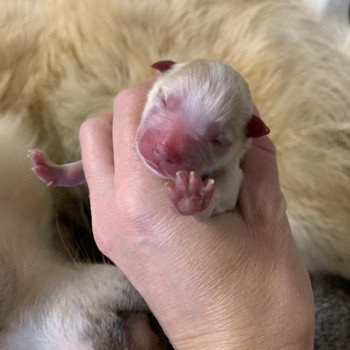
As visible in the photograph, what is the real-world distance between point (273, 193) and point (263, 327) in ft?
0.52

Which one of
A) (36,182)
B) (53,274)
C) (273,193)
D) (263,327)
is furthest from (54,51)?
(263,327)

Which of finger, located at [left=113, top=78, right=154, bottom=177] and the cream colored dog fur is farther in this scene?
the cream colored dog fur

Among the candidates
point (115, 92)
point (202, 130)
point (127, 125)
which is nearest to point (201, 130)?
point (202, 130)

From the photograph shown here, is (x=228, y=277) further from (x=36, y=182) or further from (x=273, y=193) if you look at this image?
(x=36, y=182)

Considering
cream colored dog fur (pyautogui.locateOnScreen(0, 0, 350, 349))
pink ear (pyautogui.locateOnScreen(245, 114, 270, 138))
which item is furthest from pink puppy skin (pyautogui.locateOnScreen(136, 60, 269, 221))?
cream colored dog fur (pyautogui.locateOnScreen(0, 0, 350, 349))

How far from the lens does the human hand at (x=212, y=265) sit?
0.78 m

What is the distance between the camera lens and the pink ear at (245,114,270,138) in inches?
31.5

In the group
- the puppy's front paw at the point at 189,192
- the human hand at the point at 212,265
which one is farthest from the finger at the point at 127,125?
the puppy's front paw at the point at 189,192

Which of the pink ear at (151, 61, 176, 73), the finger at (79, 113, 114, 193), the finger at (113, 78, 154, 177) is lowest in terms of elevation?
the finger at (79, 113, 114, 193)

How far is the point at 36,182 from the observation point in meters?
1.08

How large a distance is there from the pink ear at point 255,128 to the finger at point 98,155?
0.58 ft

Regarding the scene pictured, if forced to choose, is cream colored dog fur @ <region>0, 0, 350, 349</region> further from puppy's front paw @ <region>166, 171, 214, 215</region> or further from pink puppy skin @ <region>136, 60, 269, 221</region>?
puppy's front paw @ <region>166, 171, 214, 215</region>

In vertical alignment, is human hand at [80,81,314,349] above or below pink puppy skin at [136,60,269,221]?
below

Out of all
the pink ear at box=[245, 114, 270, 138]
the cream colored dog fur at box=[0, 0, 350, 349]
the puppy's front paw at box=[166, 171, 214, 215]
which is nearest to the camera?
the puppy's front paw at box=[166, 171, 214, 215]
